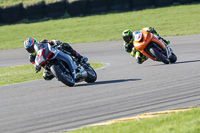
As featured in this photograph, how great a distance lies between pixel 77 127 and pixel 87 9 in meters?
23.3

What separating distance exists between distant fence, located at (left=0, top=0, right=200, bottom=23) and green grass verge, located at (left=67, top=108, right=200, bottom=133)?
22.6 metres

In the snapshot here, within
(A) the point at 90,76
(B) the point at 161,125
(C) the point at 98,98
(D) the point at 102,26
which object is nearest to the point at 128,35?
(A) the point at 90,76

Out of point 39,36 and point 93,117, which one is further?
point 39,36

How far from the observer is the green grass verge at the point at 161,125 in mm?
4633

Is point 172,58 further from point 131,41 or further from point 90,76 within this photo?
point 90,76

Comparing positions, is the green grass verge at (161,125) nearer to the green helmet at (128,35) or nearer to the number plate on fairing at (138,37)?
the number plate on fairing at (138,37)

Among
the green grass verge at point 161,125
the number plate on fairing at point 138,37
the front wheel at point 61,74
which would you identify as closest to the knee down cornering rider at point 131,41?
the number plate on fairing at point 138,37

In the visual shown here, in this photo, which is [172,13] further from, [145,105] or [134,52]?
[145,105]

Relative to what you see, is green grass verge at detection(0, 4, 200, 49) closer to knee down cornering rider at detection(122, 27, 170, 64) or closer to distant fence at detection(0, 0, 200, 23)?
distant fence at detection(0, 0, 200, 23)

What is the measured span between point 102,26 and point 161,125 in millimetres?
22471

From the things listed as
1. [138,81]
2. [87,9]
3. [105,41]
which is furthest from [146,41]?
[87,9]

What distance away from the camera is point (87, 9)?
2869 cm

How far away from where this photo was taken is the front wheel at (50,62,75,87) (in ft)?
29.5

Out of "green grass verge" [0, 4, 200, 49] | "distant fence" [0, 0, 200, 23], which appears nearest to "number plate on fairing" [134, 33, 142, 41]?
"green grass verge" [0, 4, 200, 49]
